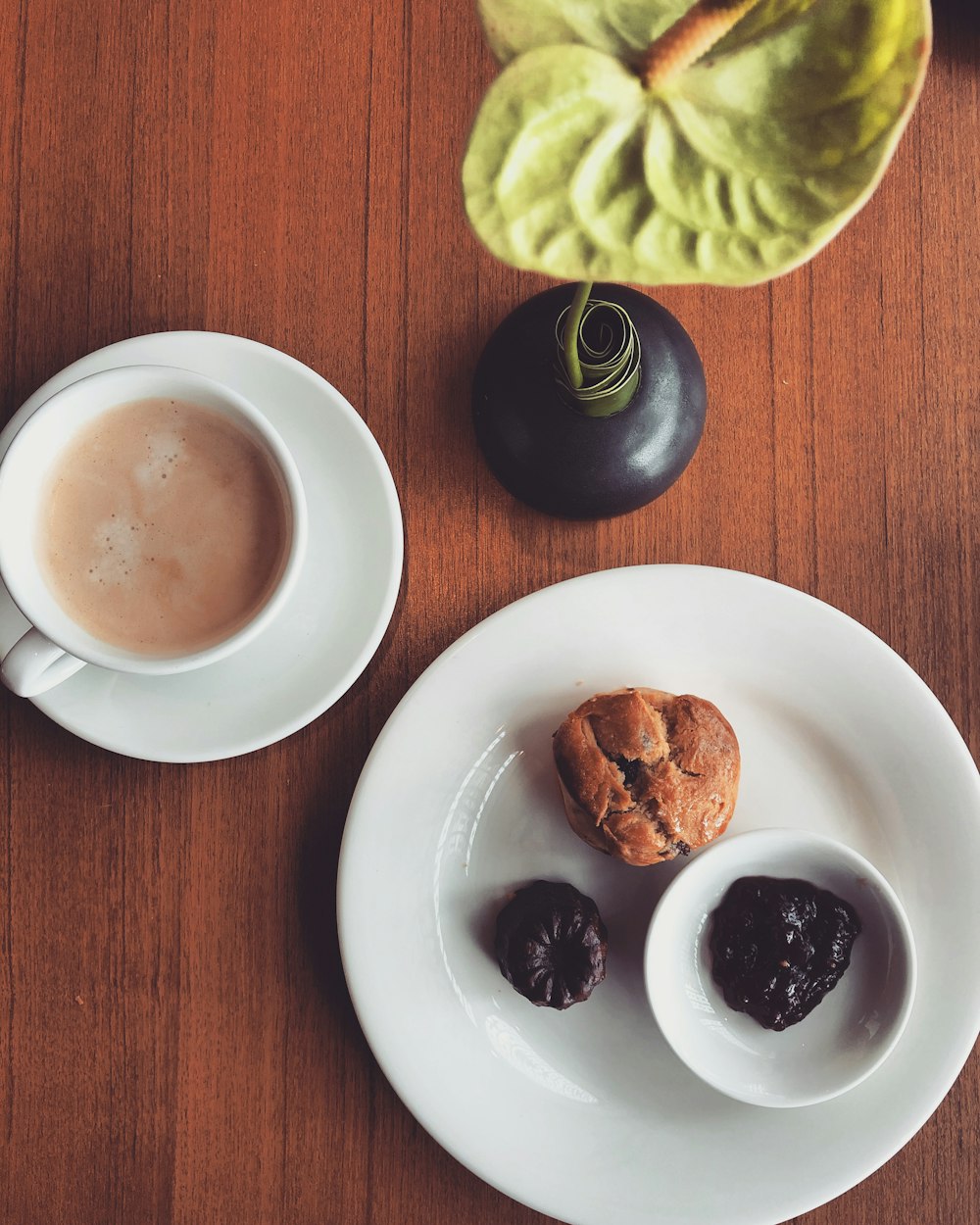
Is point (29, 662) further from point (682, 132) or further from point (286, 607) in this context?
point (682, 132)

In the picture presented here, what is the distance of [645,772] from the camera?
89 cm

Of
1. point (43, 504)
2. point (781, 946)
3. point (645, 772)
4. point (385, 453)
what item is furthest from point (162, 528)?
point (781, 946)

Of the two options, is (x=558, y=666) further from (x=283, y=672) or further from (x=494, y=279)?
(x=494, y=279)

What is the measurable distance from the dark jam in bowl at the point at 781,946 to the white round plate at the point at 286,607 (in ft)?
1.34

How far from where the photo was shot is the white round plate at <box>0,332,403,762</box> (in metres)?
0.89

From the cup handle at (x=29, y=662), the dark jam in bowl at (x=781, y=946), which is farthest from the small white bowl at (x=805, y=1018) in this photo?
the cup handle at (x=29, y=662)

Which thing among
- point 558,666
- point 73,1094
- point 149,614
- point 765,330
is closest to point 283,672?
point 149,614

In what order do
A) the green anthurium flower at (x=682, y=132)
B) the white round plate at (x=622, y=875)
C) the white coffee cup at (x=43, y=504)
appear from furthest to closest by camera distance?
the white round plate at (x=622, y=875) → the white coffee cup at (x=43, y=504) → the green anthurium flower at (x=682, y=132)

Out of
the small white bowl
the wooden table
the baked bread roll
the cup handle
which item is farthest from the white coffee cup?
the small white bowl

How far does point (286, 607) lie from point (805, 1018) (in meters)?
0.60

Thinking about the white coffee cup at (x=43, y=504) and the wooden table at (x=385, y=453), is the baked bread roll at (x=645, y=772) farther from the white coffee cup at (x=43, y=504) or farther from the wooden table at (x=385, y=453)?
the white coffee cup at (x=43, y=504)

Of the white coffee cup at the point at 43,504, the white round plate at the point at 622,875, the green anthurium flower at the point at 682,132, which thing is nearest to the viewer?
the green anthurium flower at the point at 682,132

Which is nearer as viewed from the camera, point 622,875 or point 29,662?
point 29,662

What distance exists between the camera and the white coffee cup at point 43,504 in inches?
31.4
